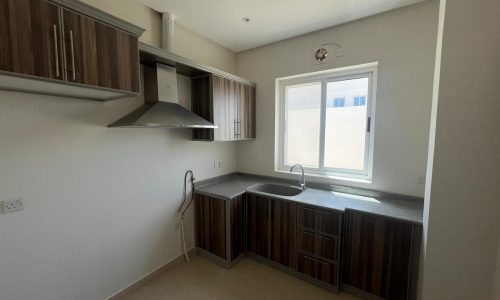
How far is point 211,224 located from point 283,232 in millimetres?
863

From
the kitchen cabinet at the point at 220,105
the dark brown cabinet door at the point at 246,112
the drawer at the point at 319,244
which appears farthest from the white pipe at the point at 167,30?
the drawer at the point at 319,244

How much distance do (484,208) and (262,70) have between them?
2.57 metres

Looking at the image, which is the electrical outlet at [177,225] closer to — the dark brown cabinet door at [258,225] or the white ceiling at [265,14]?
the dark brown cabinet door at [258,225]

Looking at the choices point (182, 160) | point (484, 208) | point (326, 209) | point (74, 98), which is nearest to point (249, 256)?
point (326, 209)

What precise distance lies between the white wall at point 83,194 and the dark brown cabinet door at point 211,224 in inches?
12.4

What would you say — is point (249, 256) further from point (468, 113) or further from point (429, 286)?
point (468, 113)

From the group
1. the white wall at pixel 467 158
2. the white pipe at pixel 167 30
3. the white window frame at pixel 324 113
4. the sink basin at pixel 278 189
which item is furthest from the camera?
the sink basin at pixel 278 189

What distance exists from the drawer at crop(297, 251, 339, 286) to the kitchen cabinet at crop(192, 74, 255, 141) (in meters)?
1.60

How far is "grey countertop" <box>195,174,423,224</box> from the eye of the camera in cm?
178

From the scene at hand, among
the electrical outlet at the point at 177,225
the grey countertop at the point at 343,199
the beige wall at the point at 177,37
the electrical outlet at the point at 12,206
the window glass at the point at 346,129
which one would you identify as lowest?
the electrical outlet at the point at 177,225

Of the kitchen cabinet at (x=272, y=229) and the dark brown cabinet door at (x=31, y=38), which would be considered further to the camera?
the kitchen cabinet at (x=272, y=229)

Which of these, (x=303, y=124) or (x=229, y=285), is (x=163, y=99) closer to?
(x=303, y=124)

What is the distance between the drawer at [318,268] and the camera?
1.93m

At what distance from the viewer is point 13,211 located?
133cm
